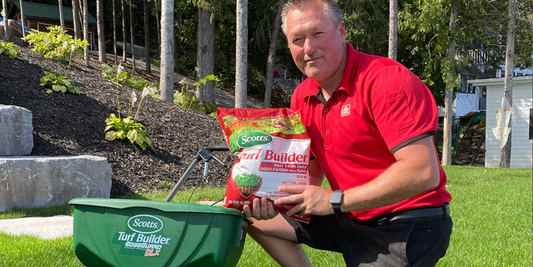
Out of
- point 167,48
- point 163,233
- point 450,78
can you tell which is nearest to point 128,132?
point 167,48

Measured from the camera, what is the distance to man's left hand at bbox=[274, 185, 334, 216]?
92.0 inches

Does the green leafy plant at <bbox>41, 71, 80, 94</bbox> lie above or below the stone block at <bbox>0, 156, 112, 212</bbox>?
above

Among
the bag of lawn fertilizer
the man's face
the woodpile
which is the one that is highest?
the man's face

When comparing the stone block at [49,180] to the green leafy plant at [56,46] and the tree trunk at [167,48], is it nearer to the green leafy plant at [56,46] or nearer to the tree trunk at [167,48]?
the tree trunk at [167,48]

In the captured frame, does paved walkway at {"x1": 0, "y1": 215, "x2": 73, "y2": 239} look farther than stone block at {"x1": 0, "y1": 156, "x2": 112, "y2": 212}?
No

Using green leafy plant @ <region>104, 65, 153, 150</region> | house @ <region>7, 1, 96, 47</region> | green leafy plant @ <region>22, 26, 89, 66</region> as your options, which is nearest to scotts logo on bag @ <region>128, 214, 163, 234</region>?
green leafy plant @ <region>104, 65, 153, 150</region>

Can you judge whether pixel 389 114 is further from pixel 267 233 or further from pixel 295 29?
pixel 267 233

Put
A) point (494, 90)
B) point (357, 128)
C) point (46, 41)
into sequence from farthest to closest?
point (494, 90)
point (46, 41)
point (357, 128)

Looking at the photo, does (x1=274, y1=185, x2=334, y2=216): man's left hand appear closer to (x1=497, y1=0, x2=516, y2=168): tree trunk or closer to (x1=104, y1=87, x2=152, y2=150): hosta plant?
(x1=104, y1=87, x2=152, y2=150): hosta plant

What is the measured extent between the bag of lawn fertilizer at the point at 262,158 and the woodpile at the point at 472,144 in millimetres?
21812

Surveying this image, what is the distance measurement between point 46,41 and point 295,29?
10.7 m

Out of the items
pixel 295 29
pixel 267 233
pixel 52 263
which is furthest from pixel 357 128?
pixel 52 263

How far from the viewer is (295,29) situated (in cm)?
257

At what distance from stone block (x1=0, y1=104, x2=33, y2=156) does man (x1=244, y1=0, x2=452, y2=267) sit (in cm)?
502
